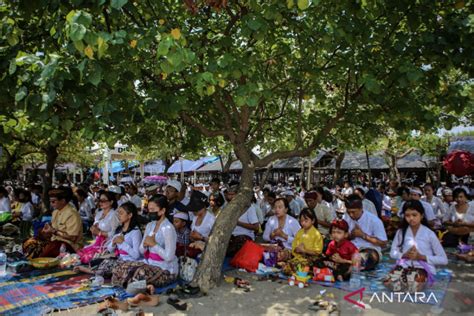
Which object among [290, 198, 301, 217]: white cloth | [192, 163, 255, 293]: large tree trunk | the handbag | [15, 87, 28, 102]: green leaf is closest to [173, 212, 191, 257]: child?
the handbag

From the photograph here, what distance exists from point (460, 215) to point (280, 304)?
530 centimetres

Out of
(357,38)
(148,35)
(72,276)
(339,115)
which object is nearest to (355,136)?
(339,115)

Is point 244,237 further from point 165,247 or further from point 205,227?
point 165,247

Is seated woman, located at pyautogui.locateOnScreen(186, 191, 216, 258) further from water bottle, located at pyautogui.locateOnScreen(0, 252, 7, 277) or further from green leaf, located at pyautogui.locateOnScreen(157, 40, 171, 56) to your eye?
green leaf, located at pyautogui.locateOnScreen(157, 40, 171, 56)

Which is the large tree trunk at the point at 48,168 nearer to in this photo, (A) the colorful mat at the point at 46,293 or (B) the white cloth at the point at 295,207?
(A) the colorful mat at the point at 46,293

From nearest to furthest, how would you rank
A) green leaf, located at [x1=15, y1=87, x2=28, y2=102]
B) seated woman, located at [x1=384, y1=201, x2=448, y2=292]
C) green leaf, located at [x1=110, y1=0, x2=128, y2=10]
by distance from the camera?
green leaf, located at [x1=110, y1=0, x2=128, y2=10], green leaf, located at [x1=15, y1=87, x2=28, y2=102], seated woman, located at [x1=384, y1=201, x2=448, y2=292]

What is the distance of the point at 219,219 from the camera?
231 inches

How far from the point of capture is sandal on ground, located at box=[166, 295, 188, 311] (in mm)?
4707

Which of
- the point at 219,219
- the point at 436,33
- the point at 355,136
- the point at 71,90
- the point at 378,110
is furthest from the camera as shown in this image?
the point at 355,136

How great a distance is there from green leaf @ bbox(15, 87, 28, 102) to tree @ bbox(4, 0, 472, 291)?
657 mm

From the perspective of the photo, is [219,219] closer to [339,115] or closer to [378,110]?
[339,115]

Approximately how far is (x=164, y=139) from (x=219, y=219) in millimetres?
3704

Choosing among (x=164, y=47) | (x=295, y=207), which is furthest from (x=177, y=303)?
(x=295, y=207)

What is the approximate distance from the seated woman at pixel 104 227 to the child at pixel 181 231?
117cm
